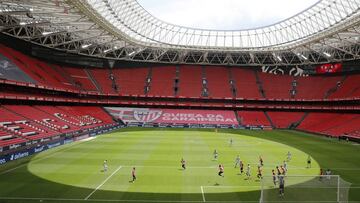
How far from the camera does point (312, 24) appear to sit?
6575cm

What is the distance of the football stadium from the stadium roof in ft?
1.08

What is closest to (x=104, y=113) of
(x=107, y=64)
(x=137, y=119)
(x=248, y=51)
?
(x=137, y=119)

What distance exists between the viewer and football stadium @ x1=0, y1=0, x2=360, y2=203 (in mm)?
26361

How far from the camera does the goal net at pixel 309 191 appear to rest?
18406 mm

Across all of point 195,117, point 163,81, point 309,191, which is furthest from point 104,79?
point 309,191

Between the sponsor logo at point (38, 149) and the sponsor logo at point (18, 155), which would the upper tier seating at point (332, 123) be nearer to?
the sponsor logo at point (38, 149)

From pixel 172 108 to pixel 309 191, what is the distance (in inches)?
2722

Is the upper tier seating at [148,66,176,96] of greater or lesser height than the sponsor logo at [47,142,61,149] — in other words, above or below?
above

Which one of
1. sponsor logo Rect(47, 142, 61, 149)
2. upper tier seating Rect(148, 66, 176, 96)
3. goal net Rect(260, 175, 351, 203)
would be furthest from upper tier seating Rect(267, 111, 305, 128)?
goal net Rect(260, 175, 351, 203)

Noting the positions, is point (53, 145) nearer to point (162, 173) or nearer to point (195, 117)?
point (162, 173)

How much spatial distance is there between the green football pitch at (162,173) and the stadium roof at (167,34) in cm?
1850

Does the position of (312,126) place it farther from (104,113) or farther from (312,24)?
(104,113)

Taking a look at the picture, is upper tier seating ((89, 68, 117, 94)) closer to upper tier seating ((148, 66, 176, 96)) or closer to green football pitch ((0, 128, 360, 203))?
upper tier seating ((148, 66, 176, 96))

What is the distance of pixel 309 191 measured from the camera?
733 inches
